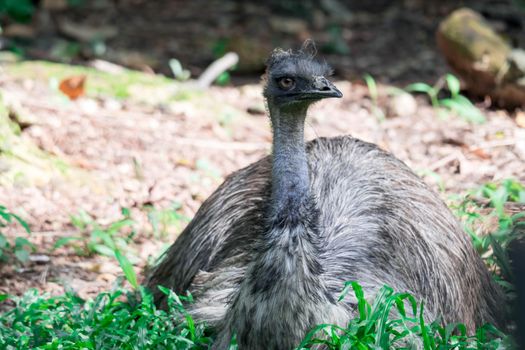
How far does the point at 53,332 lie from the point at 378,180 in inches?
54.9

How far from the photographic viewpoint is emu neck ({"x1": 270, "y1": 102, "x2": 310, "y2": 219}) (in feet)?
10.4

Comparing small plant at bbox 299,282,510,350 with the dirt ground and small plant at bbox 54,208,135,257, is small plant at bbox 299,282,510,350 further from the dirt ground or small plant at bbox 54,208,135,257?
small plant at bbox 54,208,135,257

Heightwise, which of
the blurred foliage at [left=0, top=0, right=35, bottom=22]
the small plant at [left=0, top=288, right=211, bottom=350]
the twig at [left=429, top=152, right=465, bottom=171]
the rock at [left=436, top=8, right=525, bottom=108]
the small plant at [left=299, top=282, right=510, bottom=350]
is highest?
the blurred foliage at [left=0, top=0, right=35, bottom=22]

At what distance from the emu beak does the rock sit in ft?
12.8

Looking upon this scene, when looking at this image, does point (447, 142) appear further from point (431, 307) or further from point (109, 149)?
point (431, 307)

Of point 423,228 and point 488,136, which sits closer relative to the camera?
point 423,228

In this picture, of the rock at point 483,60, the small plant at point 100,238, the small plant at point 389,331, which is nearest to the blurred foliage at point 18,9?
the rock at point 483,60

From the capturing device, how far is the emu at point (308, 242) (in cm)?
313

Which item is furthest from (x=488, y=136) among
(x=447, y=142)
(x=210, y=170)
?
(x=210, y=170)

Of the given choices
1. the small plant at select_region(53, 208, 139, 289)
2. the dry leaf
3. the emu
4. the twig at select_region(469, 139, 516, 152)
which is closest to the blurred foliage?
the dry leaf

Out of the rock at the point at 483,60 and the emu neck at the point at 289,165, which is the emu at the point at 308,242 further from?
the rock at the point at 483,60

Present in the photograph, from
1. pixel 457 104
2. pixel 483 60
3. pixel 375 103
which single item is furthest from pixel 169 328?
pixel 483 60

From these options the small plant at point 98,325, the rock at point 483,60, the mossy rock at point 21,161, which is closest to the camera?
the small plant at point 98,325

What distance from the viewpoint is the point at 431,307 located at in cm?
367
